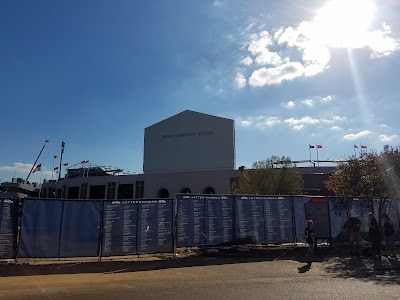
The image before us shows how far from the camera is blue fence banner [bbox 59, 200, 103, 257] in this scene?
13.9 m

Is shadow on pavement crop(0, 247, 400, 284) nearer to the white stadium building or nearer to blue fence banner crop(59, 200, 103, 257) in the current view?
blue fence banner crop(59, 200, 103, 257)

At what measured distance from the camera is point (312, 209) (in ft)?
58.7

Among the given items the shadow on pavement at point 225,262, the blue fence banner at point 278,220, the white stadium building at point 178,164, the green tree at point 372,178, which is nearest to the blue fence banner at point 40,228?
the shadow on pavement at point 225,262

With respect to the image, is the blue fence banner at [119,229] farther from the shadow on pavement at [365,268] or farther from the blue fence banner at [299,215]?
the blue fence banner at [299,215]

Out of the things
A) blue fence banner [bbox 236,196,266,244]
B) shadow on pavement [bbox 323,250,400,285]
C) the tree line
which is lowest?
shadow on pavement [bbox 323,250,400,285]

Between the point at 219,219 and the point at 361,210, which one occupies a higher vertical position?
the point at 361,210

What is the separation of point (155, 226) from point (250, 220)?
163 inches

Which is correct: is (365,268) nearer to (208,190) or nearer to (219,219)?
(219,219)

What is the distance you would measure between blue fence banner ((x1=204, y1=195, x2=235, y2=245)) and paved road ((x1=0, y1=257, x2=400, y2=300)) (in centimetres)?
269

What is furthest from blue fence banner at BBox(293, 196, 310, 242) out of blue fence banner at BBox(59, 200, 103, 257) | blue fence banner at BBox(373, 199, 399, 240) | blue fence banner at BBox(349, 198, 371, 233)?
blue fence banner at BBox(59, 200, 103, 257)

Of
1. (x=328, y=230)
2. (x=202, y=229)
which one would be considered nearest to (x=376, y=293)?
(x=202, y=229)

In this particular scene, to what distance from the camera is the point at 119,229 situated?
1448 cm

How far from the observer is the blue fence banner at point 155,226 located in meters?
14.8

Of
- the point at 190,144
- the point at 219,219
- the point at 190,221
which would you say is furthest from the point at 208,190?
the point at 190,221
